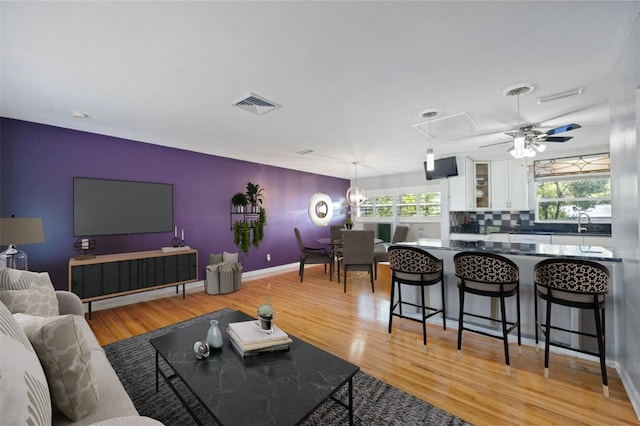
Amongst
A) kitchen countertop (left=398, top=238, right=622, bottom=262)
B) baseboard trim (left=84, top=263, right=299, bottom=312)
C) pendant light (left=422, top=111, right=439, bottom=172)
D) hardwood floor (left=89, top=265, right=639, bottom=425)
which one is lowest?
hardwood floor (left=89, top=265, right=639, bottom=425)

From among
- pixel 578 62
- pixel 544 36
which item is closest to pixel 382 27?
pixel 544 36

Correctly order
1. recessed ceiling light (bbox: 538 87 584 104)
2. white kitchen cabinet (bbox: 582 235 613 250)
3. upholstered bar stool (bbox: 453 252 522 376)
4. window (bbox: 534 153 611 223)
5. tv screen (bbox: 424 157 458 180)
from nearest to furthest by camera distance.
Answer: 1. upholstered bar stool (bbox: 453 252 522 376)
2. recessed ceiling light (bbox: 538 87 584 104)
3. white kitchen cabinet (bbox: 582 235 613 250)
4. window (bbox: 534 153 611 223)
5. tv screen (bbox: 424 157 458 180)

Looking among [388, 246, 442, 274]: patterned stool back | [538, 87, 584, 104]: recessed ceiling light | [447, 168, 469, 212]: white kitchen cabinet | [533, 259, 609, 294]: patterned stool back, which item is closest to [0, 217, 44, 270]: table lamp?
[388, 246, 442, 274]: patterned stool back

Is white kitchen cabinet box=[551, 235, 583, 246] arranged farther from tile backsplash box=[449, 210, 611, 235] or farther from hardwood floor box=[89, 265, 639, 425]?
hardwood floor box=[89, 265, 639, 425]

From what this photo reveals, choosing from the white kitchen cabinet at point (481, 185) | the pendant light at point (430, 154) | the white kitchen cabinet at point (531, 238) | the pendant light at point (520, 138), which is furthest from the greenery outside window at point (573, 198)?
the pendant light at point (430, 154)

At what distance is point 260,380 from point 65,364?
801 mm

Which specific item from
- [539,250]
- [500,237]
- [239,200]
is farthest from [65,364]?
[500,237]

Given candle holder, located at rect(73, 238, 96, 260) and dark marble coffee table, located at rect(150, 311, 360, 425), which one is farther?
candle holder, located at rect(73, 238, 96, 260)

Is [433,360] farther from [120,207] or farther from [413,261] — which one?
→ [120,207]

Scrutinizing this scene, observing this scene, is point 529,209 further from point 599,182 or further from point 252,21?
point 252,21

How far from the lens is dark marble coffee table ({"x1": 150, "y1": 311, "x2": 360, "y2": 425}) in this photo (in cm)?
120

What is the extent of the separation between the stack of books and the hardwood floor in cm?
91

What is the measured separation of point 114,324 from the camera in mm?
3213

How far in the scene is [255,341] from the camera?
1.68 metres
